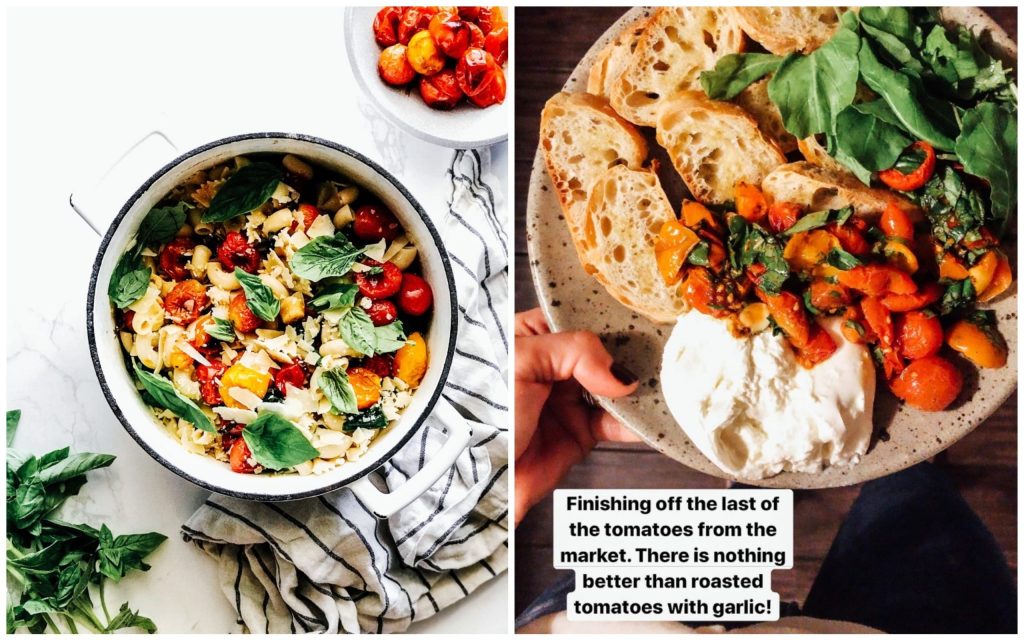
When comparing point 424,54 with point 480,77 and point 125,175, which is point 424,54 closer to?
point 480,77

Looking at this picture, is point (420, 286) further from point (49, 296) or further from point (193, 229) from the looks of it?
point (49, 296)

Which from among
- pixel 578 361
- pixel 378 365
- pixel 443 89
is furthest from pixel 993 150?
pixel 378 365

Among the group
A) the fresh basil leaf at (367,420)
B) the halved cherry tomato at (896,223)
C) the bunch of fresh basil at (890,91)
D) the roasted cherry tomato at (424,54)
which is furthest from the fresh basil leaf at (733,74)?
the fresh basil leaf at (367,420)

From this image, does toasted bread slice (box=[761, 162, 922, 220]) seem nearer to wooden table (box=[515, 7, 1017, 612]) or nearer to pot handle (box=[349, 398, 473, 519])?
wooden table (box=[515, 7, 1017, 612])

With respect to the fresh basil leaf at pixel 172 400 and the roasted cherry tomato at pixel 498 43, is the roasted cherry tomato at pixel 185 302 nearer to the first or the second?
the fresh basil leaf at pixel 172 400

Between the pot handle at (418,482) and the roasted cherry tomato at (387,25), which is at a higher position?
the roasted cherry tomato at (387,25)

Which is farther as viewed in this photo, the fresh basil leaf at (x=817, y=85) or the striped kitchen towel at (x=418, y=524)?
the striped kitchen towel at (x=418, y=524)

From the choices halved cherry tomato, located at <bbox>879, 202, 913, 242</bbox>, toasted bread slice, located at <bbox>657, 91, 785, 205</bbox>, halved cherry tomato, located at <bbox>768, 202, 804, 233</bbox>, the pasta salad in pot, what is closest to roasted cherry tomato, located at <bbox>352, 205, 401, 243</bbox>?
the pasta salad in pot
